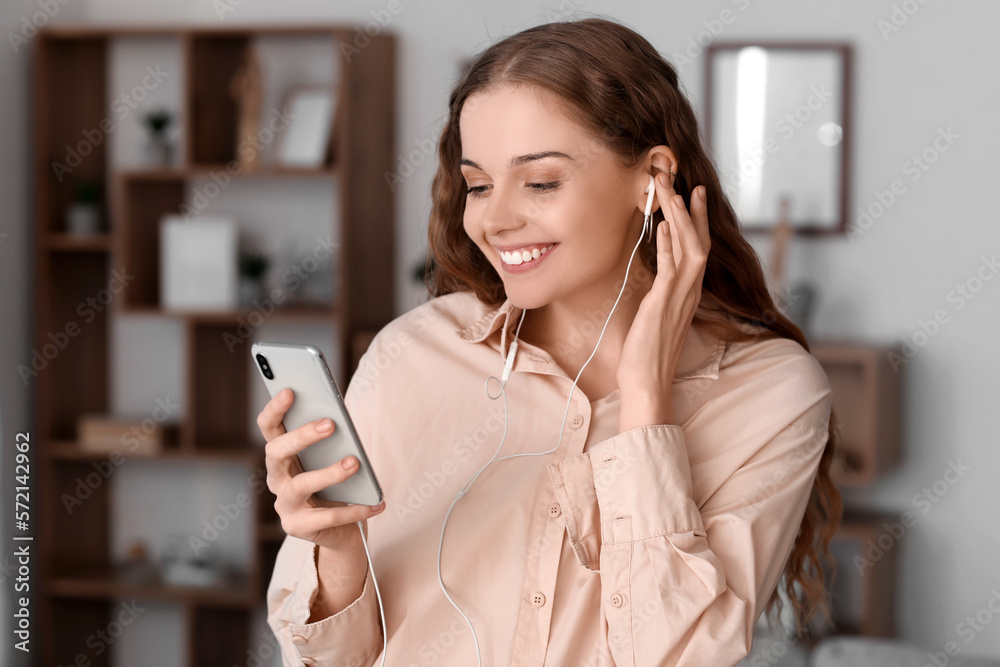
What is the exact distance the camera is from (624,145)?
1318 millimetres

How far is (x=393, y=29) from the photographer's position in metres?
3.37

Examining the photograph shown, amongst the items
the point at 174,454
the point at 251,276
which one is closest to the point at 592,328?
the point at 251,276

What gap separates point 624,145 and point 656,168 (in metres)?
0.08

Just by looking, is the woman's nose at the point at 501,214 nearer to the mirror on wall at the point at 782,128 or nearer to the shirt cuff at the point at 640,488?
the shirt cuff at the point at 640,488

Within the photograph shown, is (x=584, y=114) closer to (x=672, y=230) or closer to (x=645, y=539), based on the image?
(x=672, y=230)

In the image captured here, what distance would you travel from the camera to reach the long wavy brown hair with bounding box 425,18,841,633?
1289 mm

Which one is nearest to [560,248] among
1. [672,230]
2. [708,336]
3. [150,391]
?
[672,230]

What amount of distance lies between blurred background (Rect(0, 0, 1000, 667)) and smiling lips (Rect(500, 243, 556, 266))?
56.2 inches

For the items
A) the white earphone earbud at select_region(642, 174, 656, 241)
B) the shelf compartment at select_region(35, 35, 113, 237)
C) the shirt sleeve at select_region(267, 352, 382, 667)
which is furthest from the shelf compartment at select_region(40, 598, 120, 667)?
the white earphone earbud at select_region(642, 174, 656, 241)

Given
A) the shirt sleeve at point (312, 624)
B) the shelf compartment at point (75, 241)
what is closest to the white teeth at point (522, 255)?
the shirt sleeve at point (312, 624)

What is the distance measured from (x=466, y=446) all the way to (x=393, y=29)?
2363 millimetres

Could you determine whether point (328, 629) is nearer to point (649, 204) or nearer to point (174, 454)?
point (649, 204)

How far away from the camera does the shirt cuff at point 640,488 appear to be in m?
1.18

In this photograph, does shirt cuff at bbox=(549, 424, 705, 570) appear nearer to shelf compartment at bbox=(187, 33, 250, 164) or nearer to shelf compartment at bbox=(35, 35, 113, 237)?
shelf compartment at bbox=(187, 33, 250, 164)
